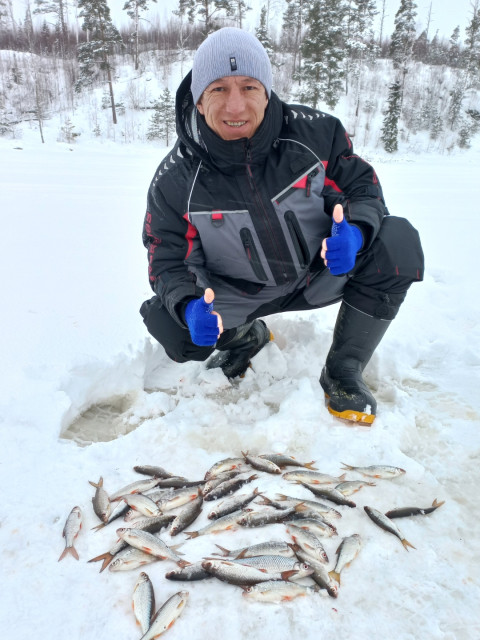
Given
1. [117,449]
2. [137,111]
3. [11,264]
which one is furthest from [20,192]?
[137,111]

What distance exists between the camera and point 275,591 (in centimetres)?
130

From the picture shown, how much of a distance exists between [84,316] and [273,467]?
1759 millimetres

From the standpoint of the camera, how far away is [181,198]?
2.21m

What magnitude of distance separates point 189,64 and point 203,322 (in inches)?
1281

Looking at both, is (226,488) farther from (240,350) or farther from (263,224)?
(263,224)

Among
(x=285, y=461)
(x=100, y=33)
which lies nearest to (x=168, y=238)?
(x=285, y=461)

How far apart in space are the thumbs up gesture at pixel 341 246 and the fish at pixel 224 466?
1.00m

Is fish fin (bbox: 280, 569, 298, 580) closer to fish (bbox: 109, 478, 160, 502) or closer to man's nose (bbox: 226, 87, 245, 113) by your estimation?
fish (bbox: 109, 478, 160, 502)

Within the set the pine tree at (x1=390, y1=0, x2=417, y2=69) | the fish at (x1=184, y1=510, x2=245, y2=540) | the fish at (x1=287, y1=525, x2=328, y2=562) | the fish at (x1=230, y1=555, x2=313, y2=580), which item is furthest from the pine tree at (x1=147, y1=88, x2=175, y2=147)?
the fish at (x1=230, y1=555, x2=313, y2=580)

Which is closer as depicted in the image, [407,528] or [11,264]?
[407,528]

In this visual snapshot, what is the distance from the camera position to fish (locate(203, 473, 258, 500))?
1754mm

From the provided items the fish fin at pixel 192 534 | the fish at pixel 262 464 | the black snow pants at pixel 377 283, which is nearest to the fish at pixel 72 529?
the fish fin at pixel 192 534

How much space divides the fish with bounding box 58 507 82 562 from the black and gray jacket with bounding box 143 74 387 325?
0.97m

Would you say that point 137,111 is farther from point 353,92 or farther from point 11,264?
point 11,264
